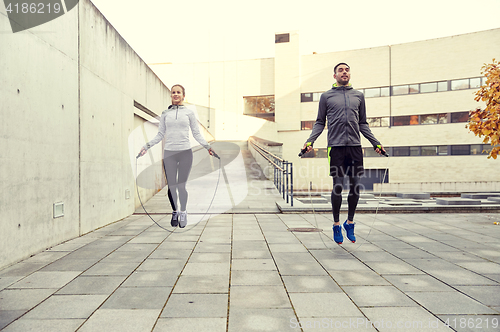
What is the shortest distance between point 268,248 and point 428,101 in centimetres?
2842

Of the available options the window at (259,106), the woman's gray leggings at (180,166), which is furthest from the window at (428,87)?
the woman's gray leggings at (180,166)

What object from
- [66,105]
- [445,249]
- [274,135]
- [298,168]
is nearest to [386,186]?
[298,168]

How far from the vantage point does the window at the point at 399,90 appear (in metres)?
28.7

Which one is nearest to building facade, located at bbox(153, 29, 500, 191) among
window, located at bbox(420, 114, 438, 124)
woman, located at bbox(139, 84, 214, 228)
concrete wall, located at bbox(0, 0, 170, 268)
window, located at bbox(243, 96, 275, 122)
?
window, located at bbox(420, 114, 438, 124)

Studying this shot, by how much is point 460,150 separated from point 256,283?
29492 millimetres

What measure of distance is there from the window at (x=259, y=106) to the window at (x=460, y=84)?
53.1 ft

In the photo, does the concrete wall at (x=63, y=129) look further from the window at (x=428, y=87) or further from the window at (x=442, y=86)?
the window at (x=442, y=86)

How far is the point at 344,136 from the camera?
4082mm

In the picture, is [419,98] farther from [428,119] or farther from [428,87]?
[428,119]

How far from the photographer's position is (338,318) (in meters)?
2.23

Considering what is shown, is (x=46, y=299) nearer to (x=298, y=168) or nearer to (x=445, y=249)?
(x=445, y=249)

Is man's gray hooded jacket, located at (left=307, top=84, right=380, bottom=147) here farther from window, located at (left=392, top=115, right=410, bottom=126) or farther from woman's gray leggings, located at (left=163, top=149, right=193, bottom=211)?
window, located at (left=392, top=115, right=410, bottom=126)

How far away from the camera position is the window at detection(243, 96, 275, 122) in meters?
35.3

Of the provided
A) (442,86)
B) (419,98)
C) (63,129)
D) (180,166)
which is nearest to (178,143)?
(180,166)
